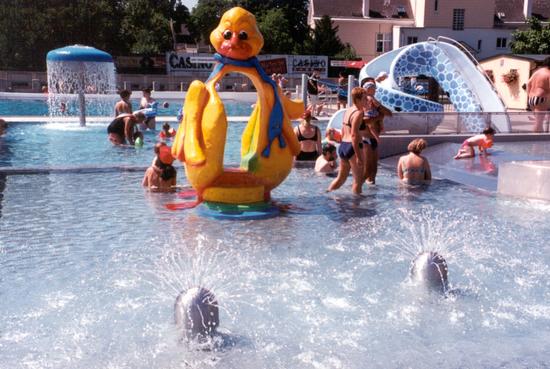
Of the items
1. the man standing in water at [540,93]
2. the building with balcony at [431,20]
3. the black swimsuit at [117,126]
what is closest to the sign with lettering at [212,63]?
the building with balcony at [431,20]

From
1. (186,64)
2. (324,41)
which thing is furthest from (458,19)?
(186,64)

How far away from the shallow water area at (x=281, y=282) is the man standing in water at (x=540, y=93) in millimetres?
6809

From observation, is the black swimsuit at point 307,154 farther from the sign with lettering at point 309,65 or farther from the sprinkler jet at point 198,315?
the sign with lettering at point 309,65

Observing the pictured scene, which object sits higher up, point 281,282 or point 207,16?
point 207,16

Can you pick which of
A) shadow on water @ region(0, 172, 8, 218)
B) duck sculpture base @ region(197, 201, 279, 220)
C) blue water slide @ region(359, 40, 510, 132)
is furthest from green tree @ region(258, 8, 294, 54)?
duck sculpture base @ region(197, 201, 279, 220)

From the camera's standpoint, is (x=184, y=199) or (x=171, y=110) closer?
(x=184, y=199)

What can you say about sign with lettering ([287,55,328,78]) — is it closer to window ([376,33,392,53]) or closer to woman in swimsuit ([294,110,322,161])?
window ([376,33,392,53])

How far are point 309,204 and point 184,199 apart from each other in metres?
1.72

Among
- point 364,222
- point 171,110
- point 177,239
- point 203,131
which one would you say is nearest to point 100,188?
point 203,131

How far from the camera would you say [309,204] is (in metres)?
8.98

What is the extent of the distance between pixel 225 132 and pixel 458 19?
155ft

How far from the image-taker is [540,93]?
15.7 meters

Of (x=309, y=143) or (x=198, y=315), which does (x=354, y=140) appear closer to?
(x=309, y=143)

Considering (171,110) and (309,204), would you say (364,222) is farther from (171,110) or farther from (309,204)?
(171,110)
